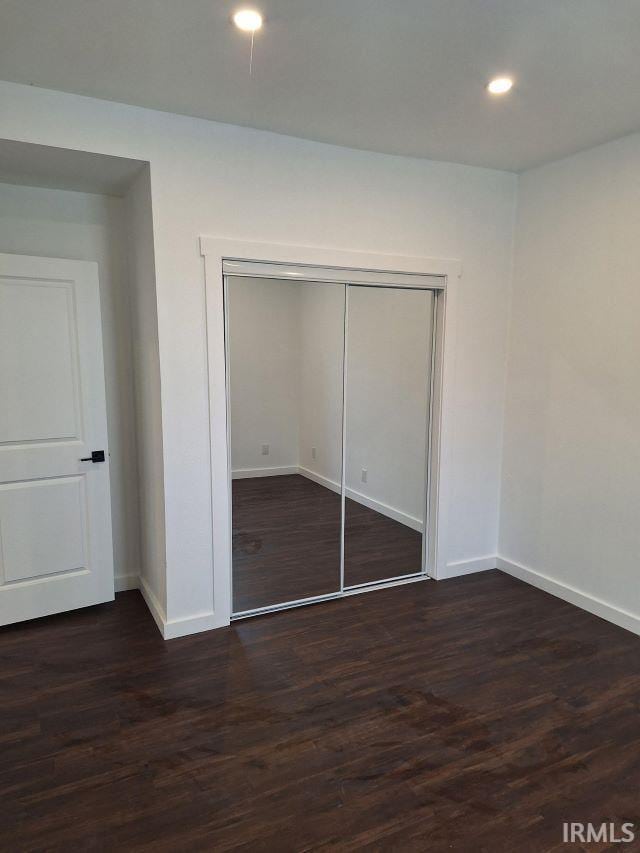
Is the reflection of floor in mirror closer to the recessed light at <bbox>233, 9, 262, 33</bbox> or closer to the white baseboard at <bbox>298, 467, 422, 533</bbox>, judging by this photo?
the white baseboard at <bbox>298, 467, 422, 533</bbox>

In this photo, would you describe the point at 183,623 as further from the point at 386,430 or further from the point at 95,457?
the point at 386,430

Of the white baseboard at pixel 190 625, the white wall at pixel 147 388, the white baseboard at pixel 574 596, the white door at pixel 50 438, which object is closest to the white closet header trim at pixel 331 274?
the white wall at pixel 147 388

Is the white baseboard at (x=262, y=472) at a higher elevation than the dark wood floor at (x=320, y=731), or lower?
higher

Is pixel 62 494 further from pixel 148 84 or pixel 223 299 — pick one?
pixel 148 84

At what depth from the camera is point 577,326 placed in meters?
3.35

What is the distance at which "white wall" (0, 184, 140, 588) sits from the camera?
312 centimetres

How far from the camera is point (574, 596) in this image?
345cm

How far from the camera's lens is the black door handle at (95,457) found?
10.7 feet

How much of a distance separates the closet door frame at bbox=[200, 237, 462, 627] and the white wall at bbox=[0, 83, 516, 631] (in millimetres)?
55

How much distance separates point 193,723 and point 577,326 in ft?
9.91

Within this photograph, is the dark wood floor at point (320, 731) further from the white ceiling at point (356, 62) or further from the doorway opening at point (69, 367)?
the white ceiling at point (356, 62)

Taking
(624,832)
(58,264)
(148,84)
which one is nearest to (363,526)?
(624,832)

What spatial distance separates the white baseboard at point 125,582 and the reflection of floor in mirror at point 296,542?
80 cm

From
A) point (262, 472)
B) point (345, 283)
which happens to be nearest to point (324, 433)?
point (262, 472)
